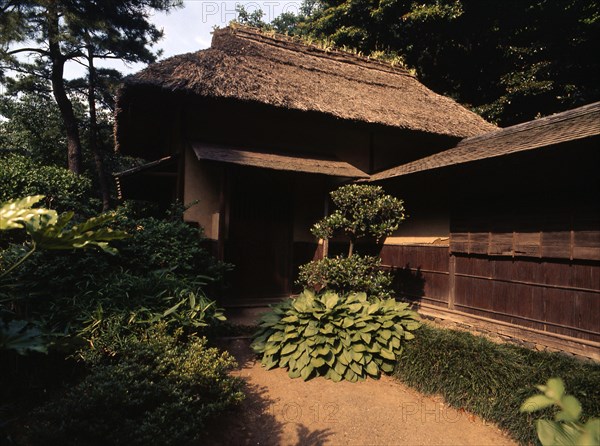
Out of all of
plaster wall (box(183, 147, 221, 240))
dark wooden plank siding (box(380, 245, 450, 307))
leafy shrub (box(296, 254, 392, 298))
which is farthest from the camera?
plaster wall (box(183, 147, 221, 240))

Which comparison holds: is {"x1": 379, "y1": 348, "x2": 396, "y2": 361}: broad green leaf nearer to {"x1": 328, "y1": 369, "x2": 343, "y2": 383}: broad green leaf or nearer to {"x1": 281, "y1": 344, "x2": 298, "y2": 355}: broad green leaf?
{"x1": 328, "y1": 369, "x2": 343, "y2": 383}: broad green leaf

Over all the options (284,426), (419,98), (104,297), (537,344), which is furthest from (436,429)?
(419,98)

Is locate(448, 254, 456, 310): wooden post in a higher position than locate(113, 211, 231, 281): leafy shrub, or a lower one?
lower

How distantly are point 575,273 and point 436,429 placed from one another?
8.77 ft

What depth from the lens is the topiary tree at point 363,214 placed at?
5645mm

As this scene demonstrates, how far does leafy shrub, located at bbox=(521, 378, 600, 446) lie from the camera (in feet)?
2.35

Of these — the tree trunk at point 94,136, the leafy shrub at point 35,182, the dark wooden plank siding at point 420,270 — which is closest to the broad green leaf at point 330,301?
the dark wooden plank siding at point 420,270

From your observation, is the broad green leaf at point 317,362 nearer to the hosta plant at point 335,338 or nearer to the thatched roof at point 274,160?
the hosta plant at point 335,338

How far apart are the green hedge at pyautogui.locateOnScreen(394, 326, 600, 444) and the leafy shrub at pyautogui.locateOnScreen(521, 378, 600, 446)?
2846 millimetres

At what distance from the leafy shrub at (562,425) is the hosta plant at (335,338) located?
11.9 ft

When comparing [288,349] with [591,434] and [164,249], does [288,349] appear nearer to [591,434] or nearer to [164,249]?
[164,249]

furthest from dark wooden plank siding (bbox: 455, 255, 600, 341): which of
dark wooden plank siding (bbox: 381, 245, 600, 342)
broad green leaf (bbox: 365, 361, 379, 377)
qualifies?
broad green leaf (bbox: 365, 361, 379, 377)

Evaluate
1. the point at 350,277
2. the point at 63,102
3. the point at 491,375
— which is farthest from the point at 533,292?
the point at 63,102

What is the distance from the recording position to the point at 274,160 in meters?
6.28
